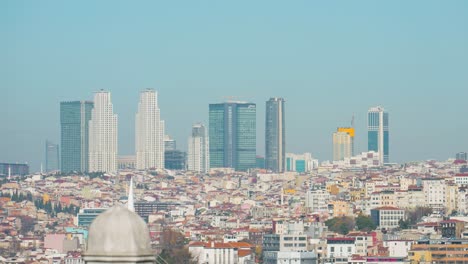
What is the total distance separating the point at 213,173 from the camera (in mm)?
136000

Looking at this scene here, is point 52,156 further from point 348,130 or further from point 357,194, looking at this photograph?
point 357,194

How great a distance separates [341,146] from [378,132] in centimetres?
424

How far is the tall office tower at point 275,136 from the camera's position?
154500 mm

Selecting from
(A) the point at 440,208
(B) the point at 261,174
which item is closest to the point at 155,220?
(A) the point at 440,208

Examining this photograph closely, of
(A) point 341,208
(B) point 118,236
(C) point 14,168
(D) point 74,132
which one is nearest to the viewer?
(B) point 118,236

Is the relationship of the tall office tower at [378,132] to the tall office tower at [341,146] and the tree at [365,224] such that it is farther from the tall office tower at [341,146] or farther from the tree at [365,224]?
the tree at [365,224]

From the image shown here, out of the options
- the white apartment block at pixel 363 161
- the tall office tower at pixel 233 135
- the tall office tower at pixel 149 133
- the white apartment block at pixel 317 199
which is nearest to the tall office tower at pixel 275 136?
the tall office tower at pixel 233 135

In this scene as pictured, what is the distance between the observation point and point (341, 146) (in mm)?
151000

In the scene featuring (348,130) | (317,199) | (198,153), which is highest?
(348,130)

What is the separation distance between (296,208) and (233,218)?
429 centimetres

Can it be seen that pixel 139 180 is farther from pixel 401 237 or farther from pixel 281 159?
pixel 401 237

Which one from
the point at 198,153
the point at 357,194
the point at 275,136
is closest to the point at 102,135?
the point at 198,153

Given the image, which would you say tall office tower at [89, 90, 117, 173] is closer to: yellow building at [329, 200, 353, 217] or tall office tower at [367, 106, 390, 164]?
tall office tower at [367, 106, 390, 164]

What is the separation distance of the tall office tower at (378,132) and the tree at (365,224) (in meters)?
73.6
